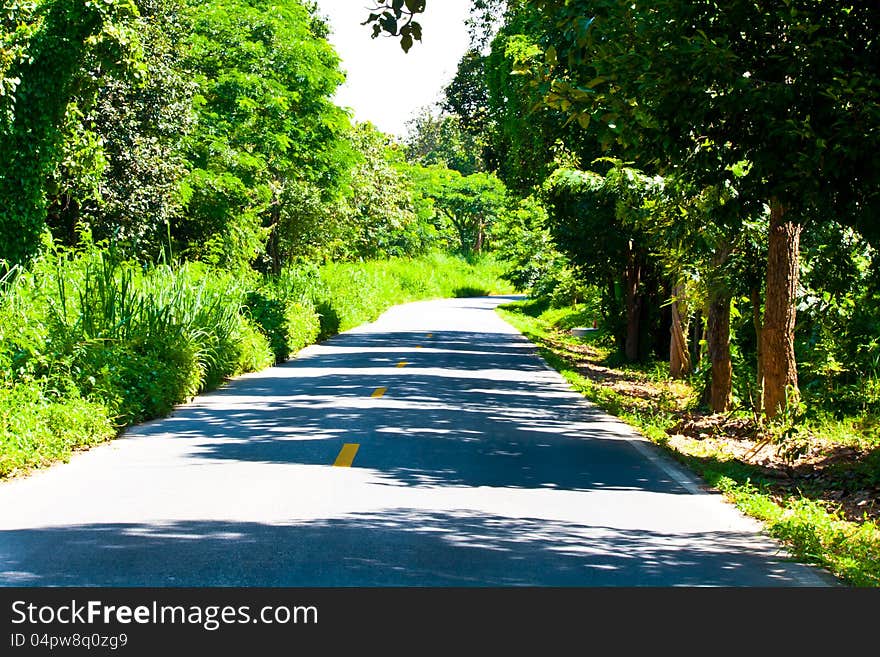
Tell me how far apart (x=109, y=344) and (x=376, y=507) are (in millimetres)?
7510

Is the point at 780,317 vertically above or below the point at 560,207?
below

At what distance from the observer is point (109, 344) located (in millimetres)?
15125

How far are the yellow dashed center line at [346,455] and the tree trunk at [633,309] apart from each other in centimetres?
1495

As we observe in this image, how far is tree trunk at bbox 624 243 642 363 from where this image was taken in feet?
85.9

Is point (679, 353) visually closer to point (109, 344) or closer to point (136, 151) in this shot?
point (109, 344)

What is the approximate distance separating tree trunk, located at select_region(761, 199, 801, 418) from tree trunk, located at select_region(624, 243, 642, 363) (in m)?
12.3

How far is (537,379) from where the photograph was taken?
21781 mm

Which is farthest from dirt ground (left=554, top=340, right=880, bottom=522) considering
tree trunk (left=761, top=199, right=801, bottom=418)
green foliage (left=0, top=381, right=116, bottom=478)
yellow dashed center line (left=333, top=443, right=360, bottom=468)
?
green foliage (left=0, top=381, right=116, bottom=478)

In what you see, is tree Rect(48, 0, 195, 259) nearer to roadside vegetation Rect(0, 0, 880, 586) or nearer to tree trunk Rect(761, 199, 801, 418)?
roadside vegetation Rect(0, 0, 880, 586)

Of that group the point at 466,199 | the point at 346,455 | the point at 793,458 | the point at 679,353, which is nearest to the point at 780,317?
the point at 793,458

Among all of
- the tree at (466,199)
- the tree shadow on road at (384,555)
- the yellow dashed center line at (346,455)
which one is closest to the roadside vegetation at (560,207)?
the tree shadow on road at (384,555)
